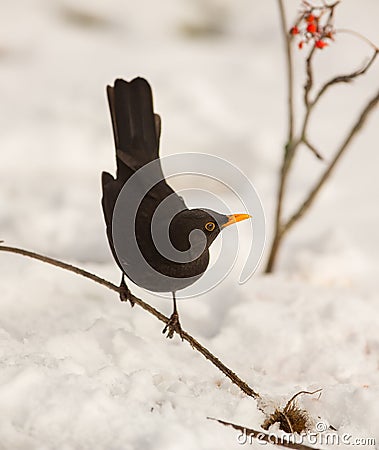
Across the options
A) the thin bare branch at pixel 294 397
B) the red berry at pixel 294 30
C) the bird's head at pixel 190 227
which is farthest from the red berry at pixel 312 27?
the thin bare branch at pixel 294 397

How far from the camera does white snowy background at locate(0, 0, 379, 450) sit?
1.71 meters

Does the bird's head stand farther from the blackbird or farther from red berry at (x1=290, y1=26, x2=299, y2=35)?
red berry at (x1=290, y1=26, x2=299, y2=35)

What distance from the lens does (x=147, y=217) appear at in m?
1.97

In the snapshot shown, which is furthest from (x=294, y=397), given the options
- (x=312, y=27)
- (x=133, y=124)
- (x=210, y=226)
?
(x=312, y=27)

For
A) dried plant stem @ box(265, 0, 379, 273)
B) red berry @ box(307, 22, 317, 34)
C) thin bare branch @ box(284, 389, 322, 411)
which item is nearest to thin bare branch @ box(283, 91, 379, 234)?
dried plant stem @ box(265, 0, 379, 273)

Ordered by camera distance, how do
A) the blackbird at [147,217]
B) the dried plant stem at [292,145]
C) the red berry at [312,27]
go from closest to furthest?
the blackbird at [147,217] → the red berry at [312,27] → the dried plant stem at [292,145]

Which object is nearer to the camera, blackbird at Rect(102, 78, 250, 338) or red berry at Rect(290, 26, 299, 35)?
blackbird at Rect(102, 78, 250, 338)

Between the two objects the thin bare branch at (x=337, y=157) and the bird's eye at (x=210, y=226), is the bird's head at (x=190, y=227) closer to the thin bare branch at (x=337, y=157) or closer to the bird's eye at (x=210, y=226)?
the bird's eye at (x=210, y=226)

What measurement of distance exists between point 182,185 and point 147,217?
1800mm

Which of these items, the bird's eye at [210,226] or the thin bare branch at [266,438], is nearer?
the thin bare branch at [266,438]

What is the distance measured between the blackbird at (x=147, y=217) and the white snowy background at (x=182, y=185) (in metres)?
0.30

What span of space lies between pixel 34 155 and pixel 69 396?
2.36 metres

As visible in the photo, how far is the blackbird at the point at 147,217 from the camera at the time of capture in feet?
6.30

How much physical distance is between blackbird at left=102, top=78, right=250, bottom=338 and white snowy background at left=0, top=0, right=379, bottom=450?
0.97ft
